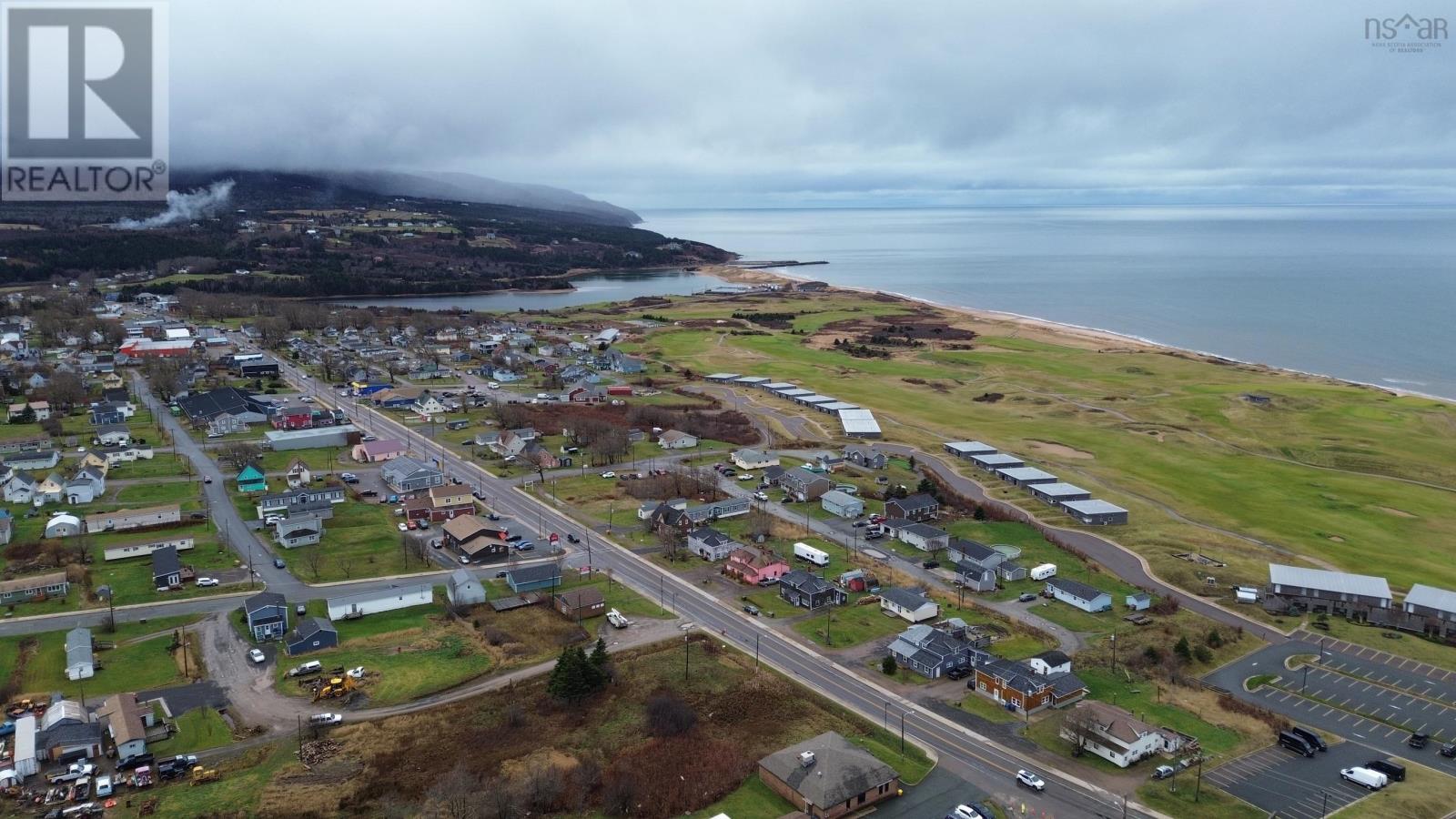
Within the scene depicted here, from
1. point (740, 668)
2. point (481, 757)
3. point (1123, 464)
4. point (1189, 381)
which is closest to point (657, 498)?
point (740, 668)

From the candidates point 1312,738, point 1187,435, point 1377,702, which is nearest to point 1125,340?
point 1187,435

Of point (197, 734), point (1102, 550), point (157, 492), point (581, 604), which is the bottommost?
Answer: point (157, 492)

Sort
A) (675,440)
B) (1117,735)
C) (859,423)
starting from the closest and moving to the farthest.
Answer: (1117,735) → (675,440) → (859,423)

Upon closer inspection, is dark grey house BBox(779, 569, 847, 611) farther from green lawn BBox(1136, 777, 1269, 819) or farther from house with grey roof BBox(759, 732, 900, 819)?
green lawn BBox(1136, 777, 1269, 819)

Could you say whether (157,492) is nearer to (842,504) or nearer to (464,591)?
(464,591)

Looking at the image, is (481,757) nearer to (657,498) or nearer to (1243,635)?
(657,498)

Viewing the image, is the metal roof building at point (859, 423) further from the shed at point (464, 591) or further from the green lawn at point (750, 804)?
the green lawn at point (750, 804)

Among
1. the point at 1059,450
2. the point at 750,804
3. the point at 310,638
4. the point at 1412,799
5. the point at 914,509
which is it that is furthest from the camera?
the point at 1059,450
